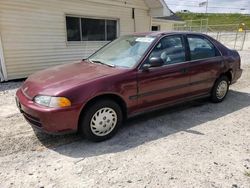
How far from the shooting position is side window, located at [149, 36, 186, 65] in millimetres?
4427

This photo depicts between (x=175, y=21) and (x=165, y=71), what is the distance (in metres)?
13.7

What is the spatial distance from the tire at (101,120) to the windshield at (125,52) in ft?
2.64

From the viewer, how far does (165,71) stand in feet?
14.5

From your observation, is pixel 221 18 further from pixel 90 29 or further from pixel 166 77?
pixel 166 77


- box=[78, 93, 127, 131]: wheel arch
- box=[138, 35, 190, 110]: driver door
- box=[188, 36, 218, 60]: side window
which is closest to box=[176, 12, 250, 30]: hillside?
box=[188, 36, 218, 60]: side window

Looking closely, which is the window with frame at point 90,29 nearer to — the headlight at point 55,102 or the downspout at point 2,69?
the downspout at point 2,69

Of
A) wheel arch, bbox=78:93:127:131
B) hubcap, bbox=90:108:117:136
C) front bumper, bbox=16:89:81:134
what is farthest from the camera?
hubcap, bbox=90:108:117:136

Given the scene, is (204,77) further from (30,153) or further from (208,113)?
(30,153)

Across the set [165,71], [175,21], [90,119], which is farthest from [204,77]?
[175,21]

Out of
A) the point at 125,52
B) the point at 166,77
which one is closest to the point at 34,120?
the point at 125,52

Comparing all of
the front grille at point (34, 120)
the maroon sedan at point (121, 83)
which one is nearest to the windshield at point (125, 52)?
the maroon sedan at point (121, 83)

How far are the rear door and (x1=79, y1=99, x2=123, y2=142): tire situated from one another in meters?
1.90

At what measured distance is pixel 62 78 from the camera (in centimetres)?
379

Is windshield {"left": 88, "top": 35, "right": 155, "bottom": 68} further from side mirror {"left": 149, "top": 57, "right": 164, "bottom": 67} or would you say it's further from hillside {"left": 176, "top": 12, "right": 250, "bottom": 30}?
hillside {"left": 176, "top": 12, "right": 250, "bottom": 30}
